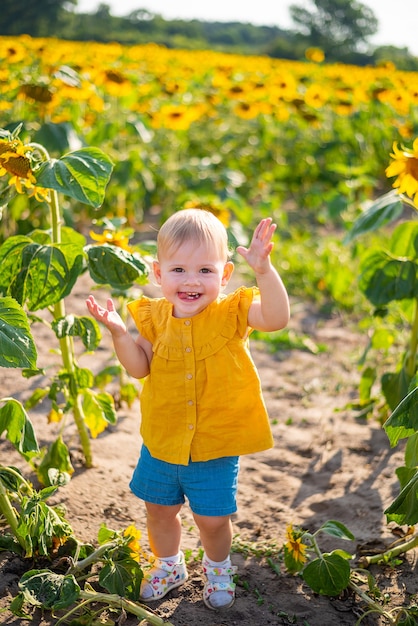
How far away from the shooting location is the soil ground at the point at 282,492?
84.0 inches

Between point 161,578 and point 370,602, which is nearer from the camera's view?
point 370,602

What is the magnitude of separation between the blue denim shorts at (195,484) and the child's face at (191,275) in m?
0.42

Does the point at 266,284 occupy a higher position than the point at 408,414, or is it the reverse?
the point at 266,284

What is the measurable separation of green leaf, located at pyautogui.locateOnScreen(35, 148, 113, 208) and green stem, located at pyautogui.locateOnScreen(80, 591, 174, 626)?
0.97 meters

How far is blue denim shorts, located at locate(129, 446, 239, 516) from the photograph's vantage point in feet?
6.80

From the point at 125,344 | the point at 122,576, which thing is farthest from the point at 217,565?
the point at 125,344

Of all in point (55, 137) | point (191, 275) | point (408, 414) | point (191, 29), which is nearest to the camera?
point (408, 414)

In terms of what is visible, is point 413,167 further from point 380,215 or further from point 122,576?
point 122,576

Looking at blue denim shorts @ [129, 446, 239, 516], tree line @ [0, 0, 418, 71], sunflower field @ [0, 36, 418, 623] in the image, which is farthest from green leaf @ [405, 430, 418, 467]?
tree line @ [0, 0, 418, 71]

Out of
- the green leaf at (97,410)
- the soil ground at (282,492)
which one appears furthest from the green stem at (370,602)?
the green leaf at (97,410)

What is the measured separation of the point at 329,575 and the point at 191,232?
0.96 m

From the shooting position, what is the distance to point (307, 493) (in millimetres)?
2791

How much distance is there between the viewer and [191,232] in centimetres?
200

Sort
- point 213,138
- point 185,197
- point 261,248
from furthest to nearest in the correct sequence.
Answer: point 213,138 → point 185,197 → point 261,248
